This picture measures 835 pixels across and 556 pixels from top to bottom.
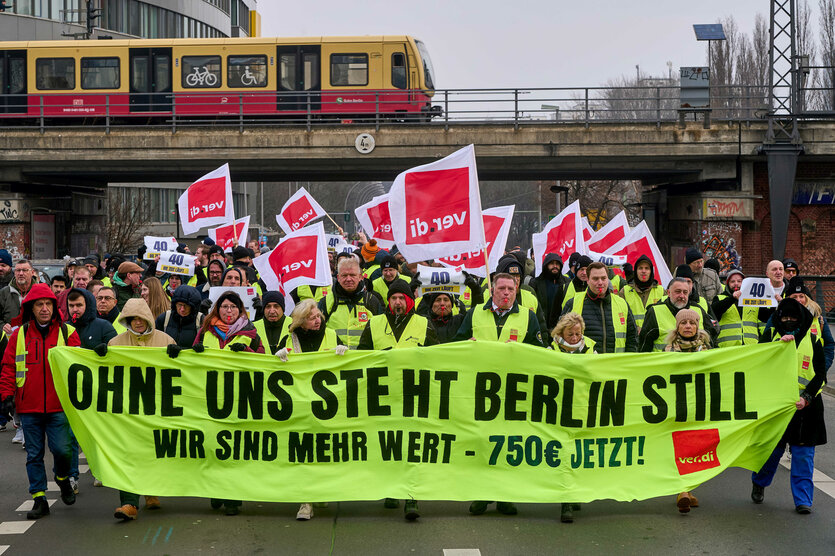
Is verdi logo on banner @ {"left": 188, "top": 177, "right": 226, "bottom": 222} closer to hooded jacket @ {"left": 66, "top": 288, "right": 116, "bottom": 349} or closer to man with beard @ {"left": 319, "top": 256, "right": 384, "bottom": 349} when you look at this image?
man with beard @ {"left": 319, "top": 256, "right": 384, "bottom": 349}

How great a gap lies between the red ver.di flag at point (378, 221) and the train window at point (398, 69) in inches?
548

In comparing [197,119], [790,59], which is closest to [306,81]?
[197,119]

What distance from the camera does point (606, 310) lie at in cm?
986

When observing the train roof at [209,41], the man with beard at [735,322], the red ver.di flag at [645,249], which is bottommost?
the man with beard at [735,322]

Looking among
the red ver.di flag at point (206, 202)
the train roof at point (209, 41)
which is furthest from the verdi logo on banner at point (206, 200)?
the train roof at point (209, 41)

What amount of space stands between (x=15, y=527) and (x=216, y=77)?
26.2 metres

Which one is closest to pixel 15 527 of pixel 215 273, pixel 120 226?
pixel 215 273

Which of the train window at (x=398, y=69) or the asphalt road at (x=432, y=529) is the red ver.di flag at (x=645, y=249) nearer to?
the asphalt road at (x=432, y=529)

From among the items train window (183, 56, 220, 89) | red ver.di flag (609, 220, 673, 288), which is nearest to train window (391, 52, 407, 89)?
train window (183, 56, 220, 89)

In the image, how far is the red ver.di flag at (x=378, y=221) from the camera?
1744cm

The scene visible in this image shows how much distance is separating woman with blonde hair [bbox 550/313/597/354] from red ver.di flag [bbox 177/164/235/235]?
9.45 meters

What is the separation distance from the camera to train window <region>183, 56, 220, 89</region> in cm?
3275

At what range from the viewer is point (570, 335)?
8.35 m

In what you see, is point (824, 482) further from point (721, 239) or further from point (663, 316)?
point (721, 239)
